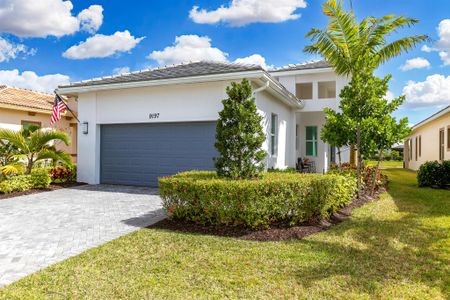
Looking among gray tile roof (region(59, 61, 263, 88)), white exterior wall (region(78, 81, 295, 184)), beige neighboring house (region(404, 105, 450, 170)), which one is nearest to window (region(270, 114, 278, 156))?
white exterior wall (region(78, 81, 295, 184))

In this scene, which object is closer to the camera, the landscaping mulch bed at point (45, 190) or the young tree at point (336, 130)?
the young tree at point (336, 130)

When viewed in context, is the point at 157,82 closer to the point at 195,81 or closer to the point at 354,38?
the point at 195,81

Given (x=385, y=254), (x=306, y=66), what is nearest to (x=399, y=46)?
(x=306, y=66)

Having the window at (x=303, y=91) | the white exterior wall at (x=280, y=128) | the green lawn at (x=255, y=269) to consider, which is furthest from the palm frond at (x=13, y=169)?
the window at (x=303, y=91)

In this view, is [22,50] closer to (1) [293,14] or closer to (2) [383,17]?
(1) [293,14]

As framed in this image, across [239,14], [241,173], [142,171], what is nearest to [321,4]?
[239,14]

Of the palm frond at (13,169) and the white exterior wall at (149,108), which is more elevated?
the white exterior wall at (149,108)

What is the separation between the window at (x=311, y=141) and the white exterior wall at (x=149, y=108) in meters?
4.71

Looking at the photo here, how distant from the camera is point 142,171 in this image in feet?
40.6

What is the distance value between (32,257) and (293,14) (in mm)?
11771

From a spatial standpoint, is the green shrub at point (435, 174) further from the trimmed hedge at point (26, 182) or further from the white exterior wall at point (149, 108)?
the trimmed hedge at point (26, 182)

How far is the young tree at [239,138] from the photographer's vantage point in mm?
7055

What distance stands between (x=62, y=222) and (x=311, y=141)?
1464 cm

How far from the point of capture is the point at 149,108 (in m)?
12.0
